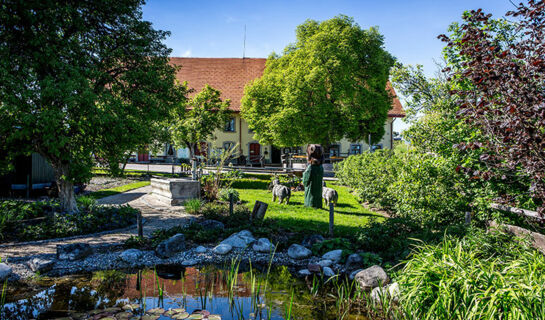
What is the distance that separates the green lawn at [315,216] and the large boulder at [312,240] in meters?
0.54

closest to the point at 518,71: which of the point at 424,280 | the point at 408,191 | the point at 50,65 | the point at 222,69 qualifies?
the point at 424,280

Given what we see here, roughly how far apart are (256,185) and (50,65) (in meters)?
11.3

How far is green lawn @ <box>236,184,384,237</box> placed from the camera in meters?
9.25

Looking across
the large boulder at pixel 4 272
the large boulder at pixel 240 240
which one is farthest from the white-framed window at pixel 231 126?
the large boulder at pixel 4 272

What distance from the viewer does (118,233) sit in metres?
8.98

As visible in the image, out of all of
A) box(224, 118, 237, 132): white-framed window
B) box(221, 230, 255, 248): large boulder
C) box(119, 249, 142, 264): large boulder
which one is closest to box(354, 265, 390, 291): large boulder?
box(221, 230, 255, 248): large boulder

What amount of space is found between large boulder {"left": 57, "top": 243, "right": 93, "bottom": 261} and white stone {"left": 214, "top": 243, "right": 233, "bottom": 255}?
2.51 m

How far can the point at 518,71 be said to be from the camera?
4703 mm

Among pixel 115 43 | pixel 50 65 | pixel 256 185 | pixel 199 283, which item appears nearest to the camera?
pixel 199 283

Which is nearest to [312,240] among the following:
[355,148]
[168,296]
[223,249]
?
[223,249]

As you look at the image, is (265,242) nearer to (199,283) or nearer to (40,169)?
(199,283)

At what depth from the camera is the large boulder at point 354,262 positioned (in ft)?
22.2

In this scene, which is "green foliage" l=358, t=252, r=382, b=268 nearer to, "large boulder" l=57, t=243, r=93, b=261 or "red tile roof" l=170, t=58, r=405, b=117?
"large boulder" l=57, t=243, r=93, b=261

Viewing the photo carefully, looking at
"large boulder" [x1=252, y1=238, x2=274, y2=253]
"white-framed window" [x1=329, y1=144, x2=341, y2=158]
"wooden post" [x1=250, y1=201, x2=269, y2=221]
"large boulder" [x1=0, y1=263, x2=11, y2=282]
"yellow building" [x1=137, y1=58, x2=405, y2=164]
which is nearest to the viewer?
"large boulder" [x1=0, y1=263, x2=11, y2=282]
